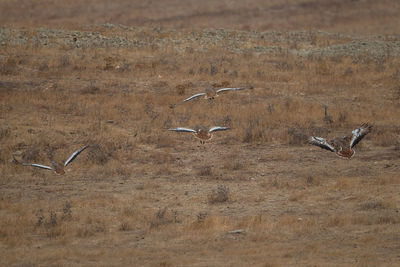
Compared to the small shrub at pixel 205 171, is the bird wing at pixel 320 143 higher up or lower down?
higher up

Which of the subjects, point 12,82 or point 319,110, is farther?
point 12,82

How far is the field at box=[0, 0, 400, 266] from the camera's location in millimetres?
8992

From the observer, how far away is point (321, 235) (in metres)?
9.20

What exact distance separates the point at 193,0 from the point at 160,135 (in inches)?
956

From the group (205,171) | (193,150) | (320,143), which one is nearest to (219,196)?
(205,171)

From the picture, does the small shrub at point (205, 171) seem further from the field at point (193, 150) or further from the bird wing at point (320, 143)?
the bird wing at point (320, 143)

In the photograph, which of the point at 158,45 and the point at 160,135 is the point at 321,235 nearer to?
the point at 160,135

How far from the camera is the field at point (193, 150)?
899 centimetres

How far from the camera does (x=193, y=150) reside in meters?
14.6

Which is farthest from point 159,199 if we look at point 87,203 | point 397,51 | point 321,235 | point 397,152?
point 397,51

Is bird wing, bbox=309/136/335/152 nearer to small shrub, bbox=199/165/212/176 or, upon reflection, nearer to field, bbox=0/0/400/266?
field, bbox=0/0/400/266

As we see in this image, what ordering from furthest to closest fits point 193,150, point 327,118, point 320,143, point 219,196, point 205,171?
point 327,118
point 193,150
point 205,171
point 320,143
point 219,196

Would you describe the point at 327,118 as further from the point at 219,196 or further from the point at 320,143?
the point at 219,196

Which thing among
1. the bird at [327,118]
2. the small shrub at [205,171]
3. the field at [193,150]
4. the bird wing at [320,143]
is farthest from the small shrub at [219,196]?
the bird at [327,118]
